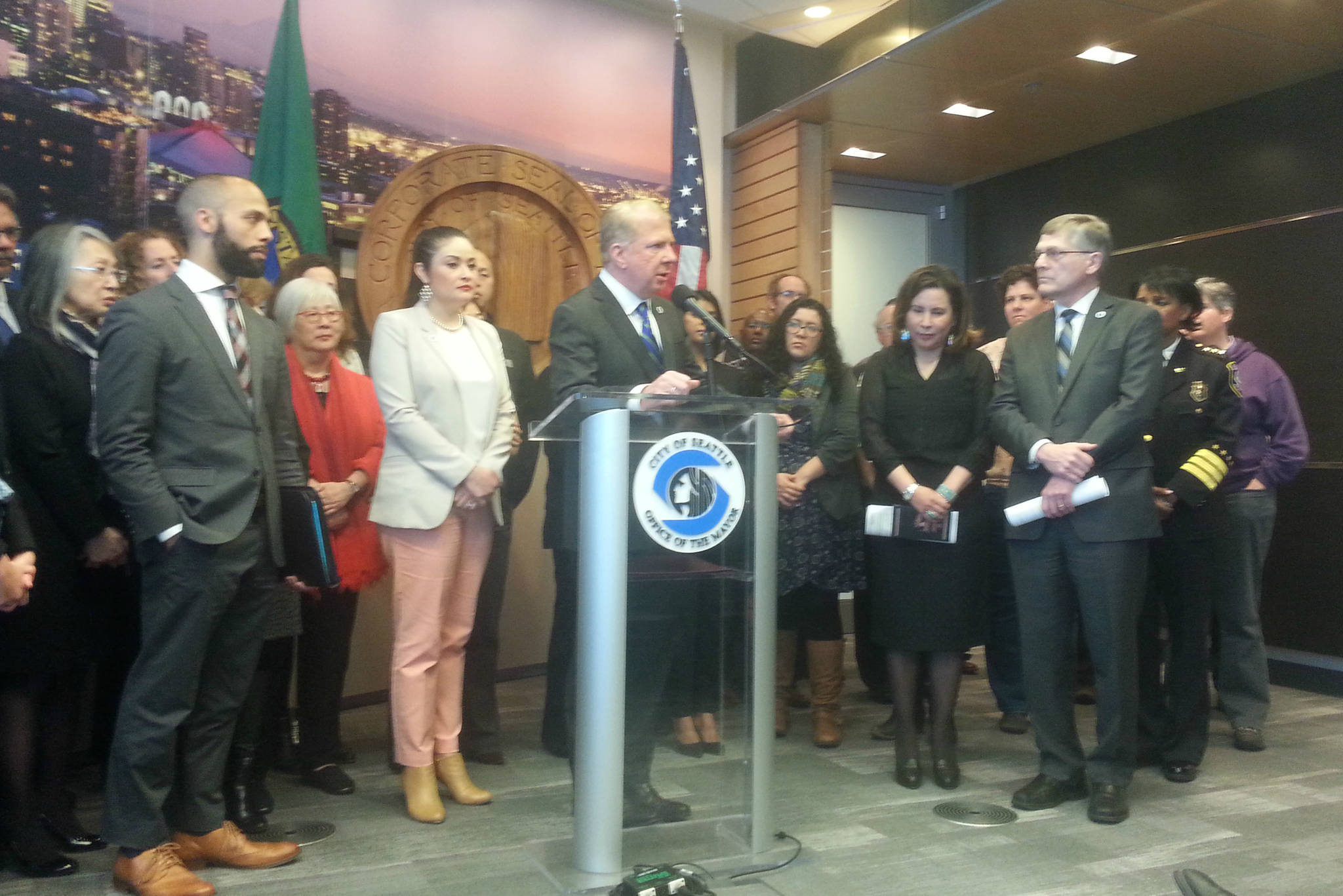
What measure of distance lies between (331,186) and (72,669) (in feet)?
8.12

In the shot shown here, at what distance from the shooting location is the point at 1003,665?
161 inches

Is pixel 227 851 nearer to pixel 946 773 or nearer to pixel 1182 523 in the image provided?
pixel 946 773

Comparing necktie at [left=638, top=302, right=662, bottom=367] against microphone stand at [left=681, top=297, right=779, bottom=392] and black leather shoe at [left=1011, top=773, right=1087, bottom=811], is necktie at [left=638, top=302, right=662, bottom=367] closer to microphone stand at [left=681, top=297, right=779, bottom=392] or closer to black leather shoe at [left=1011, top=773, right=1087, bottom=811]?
microphone stand at [left=681, top=297, right=779, bottom=392]

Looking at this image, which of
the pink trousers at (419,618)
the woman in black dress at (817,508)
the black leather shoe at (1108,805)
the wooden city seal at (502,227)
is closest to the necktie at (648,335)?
the pink trousers at (419,618)

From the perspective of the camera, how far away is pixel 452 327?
123 inches

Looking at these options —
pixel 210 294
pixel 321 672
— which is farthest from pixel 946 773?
pixel 210 294

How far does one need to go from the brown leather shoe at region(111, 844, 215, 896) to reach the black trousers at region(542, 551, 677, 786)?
1.00m

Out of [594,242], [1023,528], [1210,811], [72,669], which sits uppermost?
[594,242]

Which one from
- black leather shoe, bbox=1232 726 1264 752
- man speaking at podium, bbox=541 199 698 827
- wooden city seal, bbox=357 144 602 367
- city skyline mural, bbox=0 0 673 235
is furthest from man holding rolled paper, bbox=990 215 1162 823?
city skyline mural, bbox=0 0 673 235

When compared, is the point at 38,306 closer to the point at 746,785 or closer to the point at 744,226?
the point at 746,785

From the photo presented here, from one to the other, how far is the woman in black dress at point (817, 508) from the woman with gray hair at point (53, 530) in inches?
82.1

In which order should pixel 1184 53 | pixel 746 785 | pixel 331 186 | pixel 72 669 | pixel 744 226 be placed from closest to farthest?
1. pixel 746 785
2. pixel 72 669
3. pixel 331 186
4. pixel 1184 53
5. pixel 744 226

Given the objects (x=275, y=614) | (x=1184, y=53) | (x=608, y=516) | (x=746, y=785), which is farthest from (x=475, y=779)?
(x=1184, y=53)

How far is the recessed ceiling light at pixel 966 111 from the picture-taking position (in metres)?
5.52
